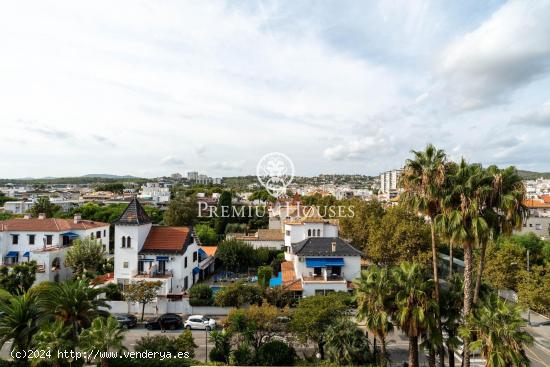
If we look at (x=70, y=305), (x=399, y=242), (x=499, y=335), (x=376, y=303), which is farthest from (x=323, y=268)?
(x=70, y=305)

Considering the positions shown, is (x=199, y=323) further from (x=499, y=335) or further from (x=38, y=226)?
(x=38, y=226)

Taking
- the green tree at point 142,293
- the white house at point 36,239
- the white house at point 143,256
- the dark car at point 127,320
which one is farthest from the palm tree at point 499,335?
the white house at point 36,239

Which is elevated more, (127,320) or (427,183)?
(427,183)

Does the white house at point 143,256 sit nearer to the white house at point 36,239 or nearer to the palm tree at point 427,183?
the white house at point 36,239

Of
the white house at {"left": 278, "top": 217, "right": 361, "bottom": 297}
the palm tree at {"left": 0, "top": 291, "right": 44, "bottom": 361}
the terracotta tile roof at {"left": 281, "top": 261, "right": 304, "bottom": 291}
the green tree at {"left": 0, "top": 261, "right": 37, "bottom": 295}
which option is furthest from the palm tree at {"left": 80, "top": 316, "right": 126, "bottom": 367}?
the green tree at {"left": 0, "top": 261, "right": 37, "bottom": 295}

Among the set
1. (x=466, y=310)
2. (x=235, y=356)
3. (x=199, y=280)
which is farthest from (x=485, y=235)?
(x=199, y=280)

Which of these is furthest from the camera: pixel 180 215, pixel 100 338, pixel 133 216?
pixel 180 215

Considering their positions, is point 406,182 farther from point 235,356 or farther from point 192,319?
point 192,319
